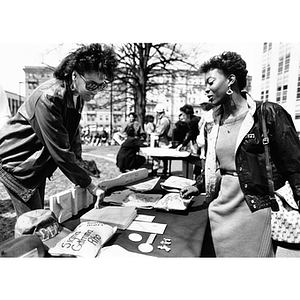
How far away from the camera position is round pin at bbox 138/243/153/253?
1.00 meters

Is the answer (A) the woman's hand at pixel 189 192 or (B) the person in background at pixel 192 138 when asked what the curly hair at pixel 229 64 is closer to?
(A) the woman's hand at pixel 189 192

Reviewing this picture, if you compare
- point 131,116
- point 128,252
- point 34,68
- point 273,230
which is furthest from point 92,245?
point 131,116

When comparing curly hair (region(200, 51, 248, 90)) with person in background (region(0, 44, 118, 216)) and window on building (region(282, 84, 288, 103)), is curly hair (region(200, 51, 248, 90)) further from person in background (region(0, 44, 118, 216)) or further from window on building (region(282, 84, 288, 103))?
window on building (region(282, 84, 288, 103))

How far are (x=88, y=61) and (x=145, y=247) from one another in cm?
89

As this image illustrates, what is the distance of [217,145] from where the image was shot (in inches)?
48.8

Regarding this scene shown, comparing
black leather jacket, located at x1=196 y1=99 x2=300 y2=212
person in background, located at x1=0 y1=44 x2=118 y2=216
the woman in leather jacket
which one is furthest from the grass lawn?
black leather jacket, located at x1=196 y1=99 x2=300 y2=212

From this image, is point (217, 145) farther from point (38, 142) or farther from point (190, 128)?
Result: point (190, 128)

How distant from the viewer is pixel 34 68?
77.2 inches

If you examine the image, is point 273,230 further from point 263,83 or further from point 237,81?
point 263,83

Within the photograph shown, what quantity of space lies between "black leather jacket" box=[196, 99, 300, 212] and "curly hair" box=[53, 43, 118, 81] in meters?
0.73

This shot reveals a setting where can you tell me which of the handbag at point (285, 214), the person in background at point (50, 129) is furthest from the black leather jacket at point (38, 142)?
the handbag at point (285, 214)

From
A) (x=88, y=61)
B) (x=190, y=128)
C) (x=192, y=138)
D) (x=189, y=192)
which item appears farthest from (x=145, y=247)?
(x=190, y=128)

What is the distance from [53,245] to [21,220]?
0.18 meters

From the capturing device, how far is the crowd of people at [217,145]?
1070 millimetres
